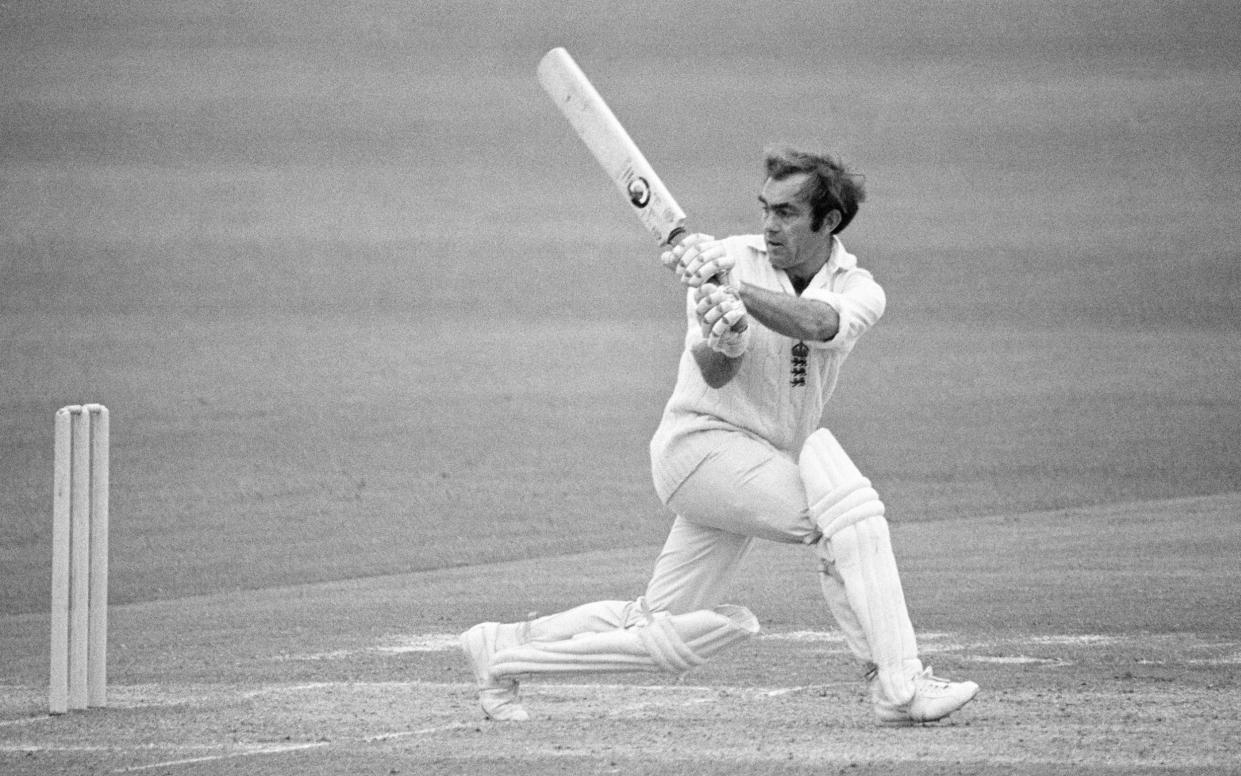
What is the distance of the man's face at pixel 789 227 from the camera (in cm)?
548

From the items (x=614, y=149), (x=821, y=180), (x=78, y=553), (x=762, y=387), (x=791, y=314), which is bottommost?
(x=78, y=553)

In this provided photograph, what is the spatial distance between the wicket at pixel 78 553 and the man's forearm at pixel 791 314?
233 cm

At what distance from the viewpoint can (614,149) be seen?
5.87 m

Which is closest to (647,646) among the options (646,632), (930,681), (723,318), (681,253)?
(646,632)

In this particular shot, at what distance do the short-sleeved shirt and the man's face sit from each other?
0.16 ft

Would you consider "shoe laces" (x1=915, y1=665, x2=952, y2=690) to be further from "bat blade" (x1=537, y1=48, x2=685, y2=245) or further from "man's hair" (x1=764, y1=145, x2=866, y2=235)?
"bat blade" (x1=537, y1=48, x2=685, y2=245)

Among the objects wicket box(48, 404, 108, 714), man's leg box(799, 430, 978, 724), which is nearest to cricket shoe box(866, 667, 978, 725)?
man's leg box(799, 430, 978, 724)

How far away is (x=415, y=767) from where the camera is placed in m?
4.88

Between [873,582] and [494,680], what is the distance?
1.25 metres

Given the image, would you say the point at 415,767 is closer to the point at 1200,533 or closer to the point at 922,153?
the point at 1200,533

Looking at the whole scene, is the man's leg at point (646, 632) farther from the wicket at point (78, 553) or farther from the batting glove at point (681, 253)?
the wicket at point (78, 553)

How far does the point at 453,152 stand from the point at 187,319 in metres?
4.81

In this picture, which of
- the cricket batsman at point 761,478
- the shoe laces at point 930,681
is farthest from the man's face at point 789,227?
the shoe laces at point 930,681

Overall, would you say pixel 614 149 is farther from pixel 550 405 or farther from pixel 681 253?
pixel 550 405
